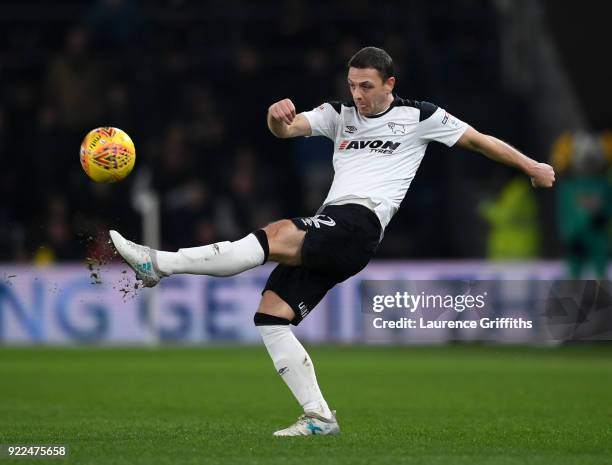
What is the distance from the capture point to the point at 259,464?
638 centimetres

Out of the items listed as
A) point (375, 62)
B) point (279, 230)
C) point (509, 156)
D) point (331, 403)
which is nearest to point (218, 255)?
point (279, 230)

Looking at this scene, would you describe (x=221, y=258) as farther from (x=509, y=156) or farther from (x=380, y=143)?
(x=509, y=156)

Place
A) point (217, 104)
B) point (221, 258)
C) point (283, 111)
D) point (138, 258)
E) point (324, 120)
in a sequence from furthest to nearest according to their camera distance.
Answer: point (217, 104) → point (324, 120) → point (283, 111) → point (221, 258) → point (138, 258)

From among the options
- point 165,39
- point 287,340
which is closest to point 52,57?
point 165,39

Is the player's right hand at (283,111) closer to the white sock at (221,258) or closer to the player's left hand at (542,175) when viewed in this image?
the white sock at (221,258)

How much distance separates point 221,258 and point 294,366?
898 millimetres

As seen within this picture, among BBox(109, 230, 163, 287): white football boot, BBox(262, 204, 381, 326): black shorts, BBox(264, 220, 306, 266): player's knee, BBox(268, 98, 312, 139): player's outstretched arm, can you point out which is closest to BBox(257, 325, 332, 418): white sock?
BBox(262, 204, 381, 326): black shorts

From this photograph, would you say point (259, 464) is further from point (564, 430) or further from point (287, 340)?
point (564, 430)

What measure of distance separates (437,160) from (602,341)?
135 inches

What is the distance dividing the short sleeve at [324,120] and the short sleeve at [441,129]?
510 mm

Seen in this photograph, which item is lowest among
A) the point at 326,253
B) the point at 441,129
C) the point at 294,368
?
the point at 294,368

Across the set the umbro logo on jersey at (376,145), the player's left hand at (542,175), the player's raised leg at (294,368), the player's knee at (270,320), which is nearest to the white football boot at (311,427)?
the player's raised leg at (294,368)

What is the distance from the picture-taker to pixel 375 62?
295 inches

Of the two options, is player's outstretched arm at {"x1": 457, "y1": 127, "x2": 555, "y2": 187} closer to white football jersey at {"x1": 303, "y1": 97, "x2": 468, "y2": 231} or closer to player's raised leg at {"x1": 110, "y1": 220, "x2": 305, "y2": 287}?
white football jersey at {"x1": 303, "y1": 97, "x2": 468, "y2": 231}
